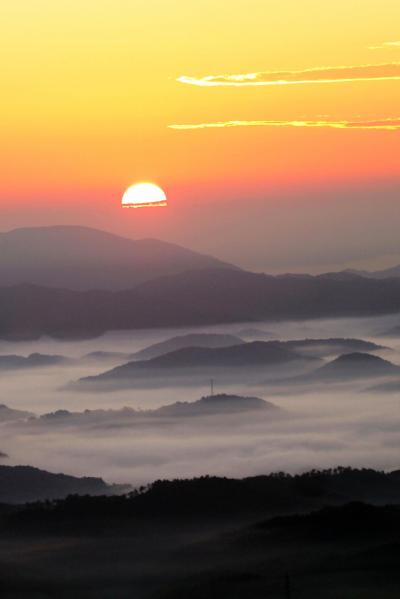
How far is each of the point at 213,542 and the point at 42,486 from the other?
70241 mm

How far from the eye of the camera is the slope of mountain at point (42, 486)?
143m

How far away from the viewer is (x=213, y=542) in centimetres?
8350

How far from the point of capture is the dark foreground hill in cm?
6184

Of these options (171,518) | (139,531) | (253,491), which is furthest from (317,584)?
(253,491)

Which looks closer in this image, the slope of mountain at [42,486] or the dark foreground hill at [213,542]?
the dark foreground hill at [213,542]

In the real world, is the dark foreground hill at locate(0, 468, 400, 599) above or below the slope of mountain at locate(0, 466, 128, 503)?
below

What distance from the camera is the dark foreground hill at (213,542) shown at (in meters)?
61.8

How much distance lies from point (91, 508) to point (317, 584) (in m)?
46.5

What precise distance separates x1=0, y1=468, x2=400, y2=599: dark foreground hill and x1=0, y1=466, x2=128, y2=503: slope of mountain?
29.0 m

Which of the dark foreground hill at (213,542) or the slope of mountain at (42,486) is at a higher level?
the slope of mountain at (42,486)

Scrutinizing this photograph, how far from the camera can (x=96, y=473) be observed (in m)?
176

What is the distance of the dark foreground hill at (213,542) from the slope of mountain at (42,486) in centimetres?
2903

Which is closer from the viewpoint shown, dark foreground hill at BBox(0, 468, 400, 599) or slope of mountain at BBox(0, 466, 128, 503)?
dark foreground hill at BBox(0, 468, 400, 599)

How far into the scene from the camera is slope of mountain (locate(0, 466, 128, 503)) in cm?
14325
